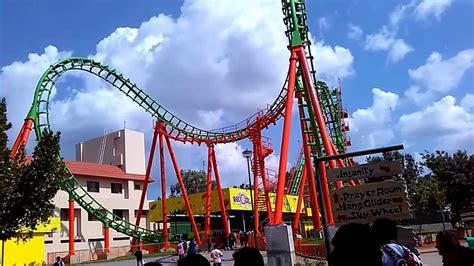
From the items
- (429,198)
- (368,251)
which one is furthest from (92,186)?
(368,251)

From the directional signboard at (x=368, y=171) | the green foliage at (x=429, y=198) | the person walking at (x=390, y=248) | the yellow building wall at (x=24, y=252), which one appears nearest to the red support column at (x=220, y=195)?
the yellow building wall at (x=24, y=252)

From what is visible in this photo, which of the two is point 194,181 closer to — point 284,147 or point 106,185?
point 106,185

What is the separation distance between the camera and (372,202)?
6730 millimetres

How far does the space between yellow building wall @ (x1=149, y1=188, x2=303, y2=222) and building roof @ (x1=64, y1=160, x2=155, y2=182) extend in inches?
218

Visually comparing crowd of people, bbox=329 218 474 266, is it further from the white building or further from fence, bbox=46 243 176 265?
the white building

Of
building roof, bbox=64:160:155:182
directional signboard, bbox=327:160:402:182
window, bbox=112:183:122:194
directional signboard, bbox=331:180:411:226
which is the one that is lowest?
directional signboard, bbox=331:180:411:226

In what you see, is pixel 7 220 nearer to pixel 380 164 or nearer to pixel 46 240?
pixel 380 164

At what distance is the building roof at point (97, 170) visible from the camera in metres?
43.2

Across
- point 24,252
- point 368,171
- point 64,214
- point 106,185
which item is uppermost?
point 106,185

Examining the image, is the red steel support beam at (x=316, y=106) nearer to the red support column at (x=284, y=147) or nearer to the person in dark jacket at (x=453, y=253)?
the red support column at (x=284, y=147)

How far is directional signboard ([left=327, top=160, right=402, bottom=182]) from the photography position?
269 inches

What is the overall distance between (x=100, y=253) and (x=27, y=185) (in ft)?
69.3

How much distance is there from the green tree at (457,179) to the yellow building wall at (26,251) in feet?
89.4

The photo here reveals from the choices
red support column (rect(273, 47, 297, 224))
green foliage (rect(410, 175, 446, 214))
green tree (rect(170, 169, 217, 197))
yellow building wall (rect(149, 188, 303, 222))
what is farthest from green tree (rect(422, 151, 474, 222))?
green tree (rect(170, 169, 217, 197))
